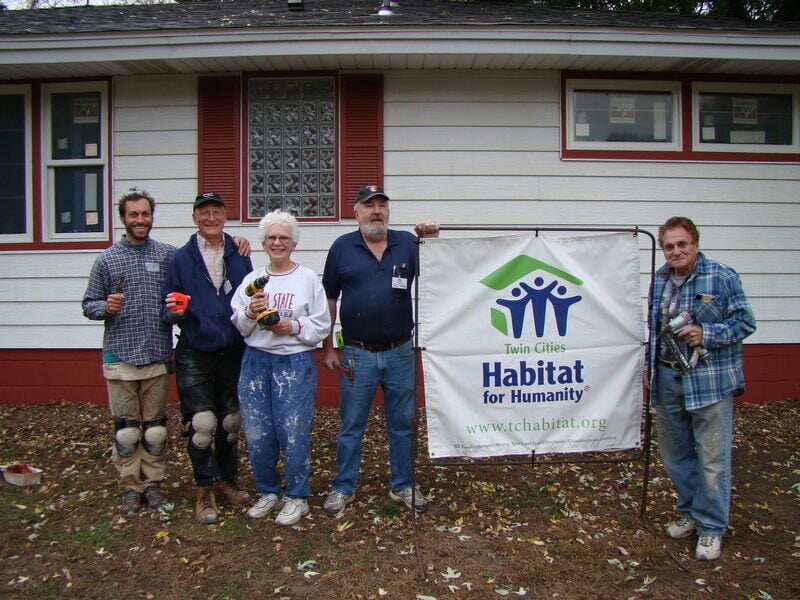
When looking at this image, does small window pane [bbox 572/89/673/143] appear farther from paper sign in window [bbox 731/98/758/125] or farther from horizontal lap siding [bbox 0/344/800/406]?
horizontal lap siding [bbox 0/344/800/406]

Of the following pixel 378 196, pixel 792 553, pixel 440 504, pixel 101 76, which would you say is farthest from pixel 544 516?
pixel 101 76

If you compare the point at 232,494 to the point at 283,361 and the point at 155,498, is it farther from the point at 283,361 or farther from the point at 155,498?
the point at 283,361

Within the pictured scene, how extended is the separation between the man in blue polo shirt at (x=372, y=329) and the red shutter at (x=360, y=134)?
7.78 feet

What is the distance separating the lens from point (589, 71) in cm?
611

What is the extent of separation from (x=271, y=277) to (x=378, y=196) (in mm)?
813

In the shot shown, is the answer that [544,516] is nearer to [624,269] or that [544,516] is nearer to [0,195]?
[624,269]

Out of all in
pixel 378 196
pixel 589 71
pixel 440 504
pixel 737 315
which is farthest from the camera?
pixel 589 71

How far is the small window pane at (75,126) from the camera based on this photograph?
6305 millimetres

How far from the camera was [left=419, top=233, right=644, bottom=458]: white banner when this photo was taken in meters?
3.54

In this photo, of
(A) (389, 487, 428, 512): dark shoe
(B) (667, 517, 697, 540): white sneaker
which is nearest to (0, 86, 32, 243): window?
(A) (389, 487, 428, 512): dark shoe

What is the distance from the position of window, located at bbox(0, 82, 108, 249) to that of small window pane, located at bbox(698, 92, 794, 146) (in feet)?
20.6

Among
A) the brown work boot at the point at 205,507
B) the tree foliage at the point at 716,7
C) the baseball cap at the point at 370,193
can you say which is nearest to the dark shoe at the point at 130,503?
the brown work boot at the point at 205,507

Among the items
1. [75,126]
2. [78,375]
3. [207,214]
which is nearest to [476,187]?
[207,214]

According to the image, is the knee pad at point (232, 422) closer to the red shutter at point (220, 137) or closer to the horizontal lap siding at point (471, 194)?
the horizontal lap siding at point (471, 194)
